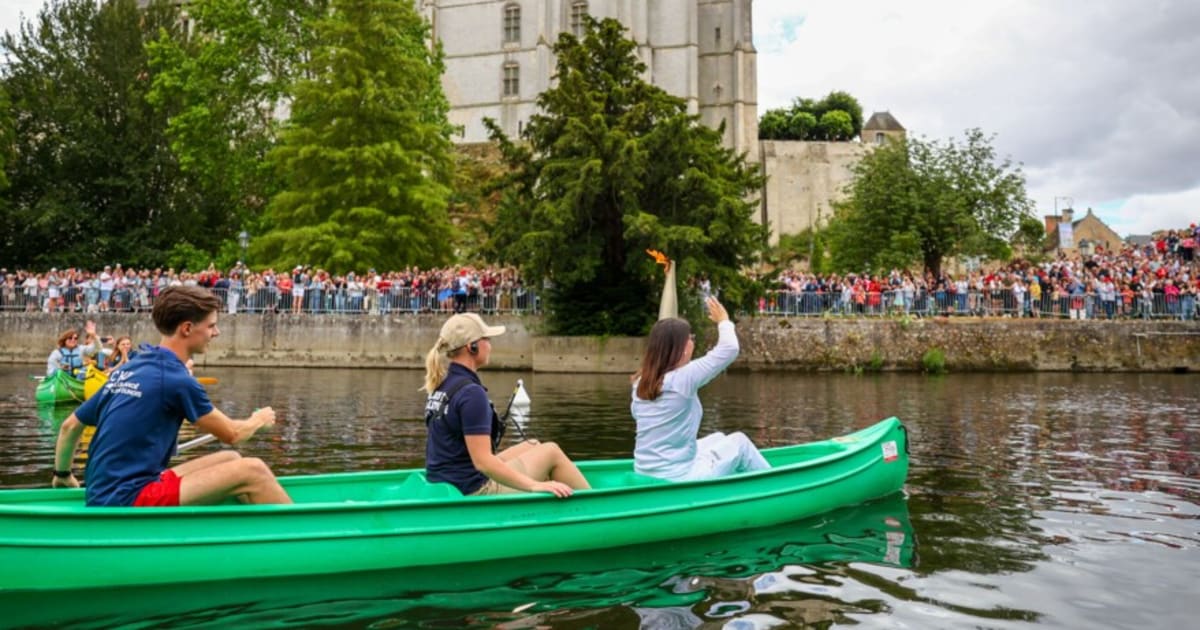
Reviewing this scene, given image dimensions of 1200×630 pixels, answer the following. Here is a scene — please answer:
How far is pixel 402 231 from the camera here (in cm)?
3047

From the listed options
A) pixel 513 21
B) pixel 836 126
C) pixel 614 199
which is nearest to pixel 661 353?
pixel 614 199

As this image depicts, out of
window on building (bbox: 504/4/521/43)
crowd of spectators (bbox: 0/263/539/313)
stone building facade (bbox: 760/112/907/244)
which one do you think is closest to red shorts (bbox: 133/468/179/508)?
crowd of spectators (bbox: 0/263/539/313)

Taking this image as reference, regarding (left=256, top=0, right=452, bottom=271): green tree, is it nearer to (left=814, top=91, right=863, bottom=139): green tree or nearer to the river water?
the river water

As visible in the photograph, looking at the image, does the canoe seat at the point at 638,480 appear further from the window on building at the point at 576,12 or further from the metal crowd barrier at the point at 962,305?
the window on building at the point at 576,12

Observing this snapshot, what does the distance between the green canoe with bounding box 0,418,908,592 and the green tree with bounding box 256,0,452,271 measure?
2460 centimetres

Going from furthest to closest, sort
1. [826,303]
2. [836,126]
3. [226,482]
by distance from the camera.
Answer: [836,126], [826,303], [226,482]

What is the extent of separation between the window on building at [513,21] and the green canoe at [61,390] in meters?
52.7

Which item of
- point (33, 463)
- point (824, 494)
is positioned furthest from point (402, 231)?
point (824, 494)

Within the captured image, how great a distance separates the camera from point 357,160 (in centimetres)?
3044

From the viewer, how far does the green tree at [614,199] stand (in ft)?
82.1

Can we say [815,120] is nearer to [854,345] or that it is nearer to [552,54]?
[552,54]

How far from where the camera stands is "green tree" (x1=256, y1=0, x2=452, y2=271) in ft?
99.3

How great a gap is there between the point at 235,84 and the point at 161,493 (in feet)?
108

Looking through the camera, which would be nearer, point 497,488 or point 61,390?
point 497,488
